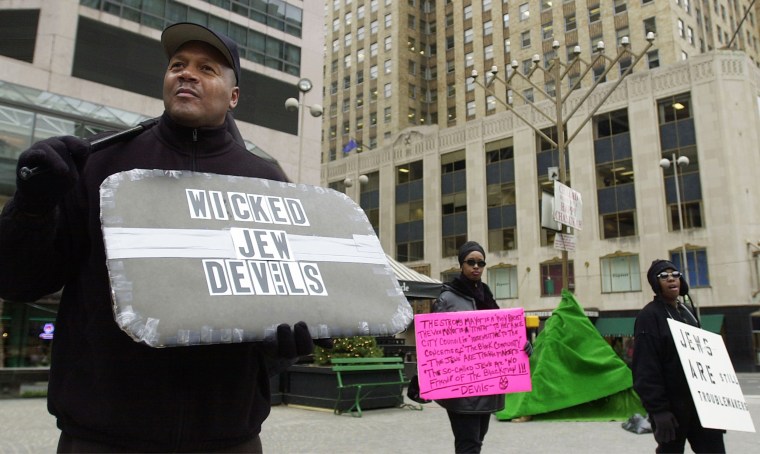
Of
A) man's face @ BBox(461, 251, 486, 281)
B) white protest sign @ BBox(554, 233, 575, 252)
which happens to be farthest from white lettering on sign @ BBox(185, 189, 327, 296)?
white protest sign @ BBox(554, 233, 575, 252)

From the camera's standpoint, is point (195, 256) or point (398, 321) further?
point (398, 321)

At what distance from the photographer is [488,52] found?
54625 mm

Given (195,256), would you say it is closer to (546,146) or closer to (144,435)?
(144,435)

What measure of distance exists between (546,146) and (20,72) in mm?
32304

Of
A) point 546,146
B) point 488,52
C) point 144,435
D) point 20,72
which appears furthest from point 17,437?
point 488,52

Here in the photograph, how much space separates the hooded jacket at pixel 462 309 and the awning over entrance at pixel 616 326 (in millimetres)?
32802

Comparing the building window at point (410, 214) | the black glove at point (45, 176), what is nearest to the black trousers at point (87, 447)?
the black glove at point (45, 176)

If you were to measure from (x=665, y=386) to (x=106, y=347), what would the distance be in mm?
3955

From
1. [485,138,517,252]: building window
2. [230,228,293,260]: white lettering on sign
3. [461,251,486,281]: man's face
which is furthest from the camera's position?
[485,138,517,252]: building window

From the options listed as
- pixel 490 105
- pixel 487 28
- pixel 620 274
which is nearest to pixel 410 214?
pixel 490 105

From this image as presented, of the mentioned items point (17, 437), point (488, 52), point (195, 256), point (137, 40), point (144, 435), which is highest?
point (488, 52)

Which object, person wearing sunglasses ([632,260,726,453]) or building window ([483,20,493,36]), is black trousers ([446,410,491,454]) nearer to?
person wearing sunglasses ([632,260,726,453])

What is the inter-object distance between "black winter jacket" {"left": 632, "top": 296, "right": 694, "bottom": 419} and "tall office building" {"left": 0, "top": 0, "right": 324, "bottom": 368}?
13.9 meters

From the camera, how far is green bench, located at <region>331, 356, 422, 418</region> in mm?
9719
